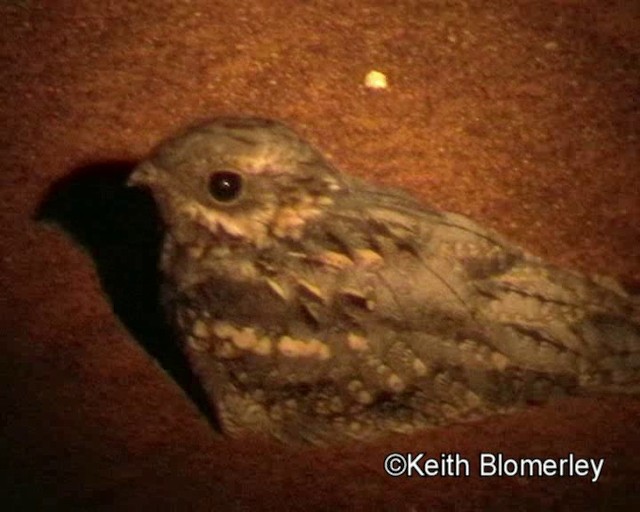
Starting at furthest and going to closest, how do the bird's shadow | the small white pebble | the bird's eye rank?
the small white pebble < the bird's shadow < the bird's eye

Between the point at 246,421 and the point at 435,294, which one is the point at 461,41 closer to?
the point at 435,294

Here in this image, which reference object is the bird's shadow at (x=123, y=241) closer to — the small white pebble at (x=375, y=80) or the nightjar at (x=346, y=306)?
the nightjar at (x=346, y=306)

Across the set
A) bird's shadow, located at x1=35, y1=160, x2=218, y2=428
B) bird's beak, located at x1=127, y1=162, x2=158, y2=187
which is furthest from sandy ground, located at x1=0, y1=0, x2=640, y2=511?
bird's beak, located at x1=127, y1=162, x2=158, y2=187

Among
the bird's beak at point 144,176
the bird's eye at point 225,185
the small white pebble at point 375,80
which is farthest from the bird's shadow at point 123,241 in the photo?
the small white pebble at point 375,80

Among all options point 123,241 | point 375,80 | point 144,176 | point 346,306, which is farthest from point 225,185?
point 375,80

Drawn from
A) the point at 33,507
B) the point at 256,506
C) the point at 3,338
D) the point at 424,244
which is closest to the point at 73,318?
the point at 3,338

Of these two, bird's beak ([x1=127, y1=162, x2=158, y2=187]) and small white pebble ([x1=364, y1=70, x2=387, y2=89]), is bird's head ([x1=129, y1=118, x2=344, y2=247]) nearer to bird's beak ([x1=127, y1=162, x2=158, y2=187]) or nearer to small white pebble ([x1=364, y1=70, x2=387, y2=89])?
bird's beak ([x1=127, y1=162, x2=158, y2=187])
